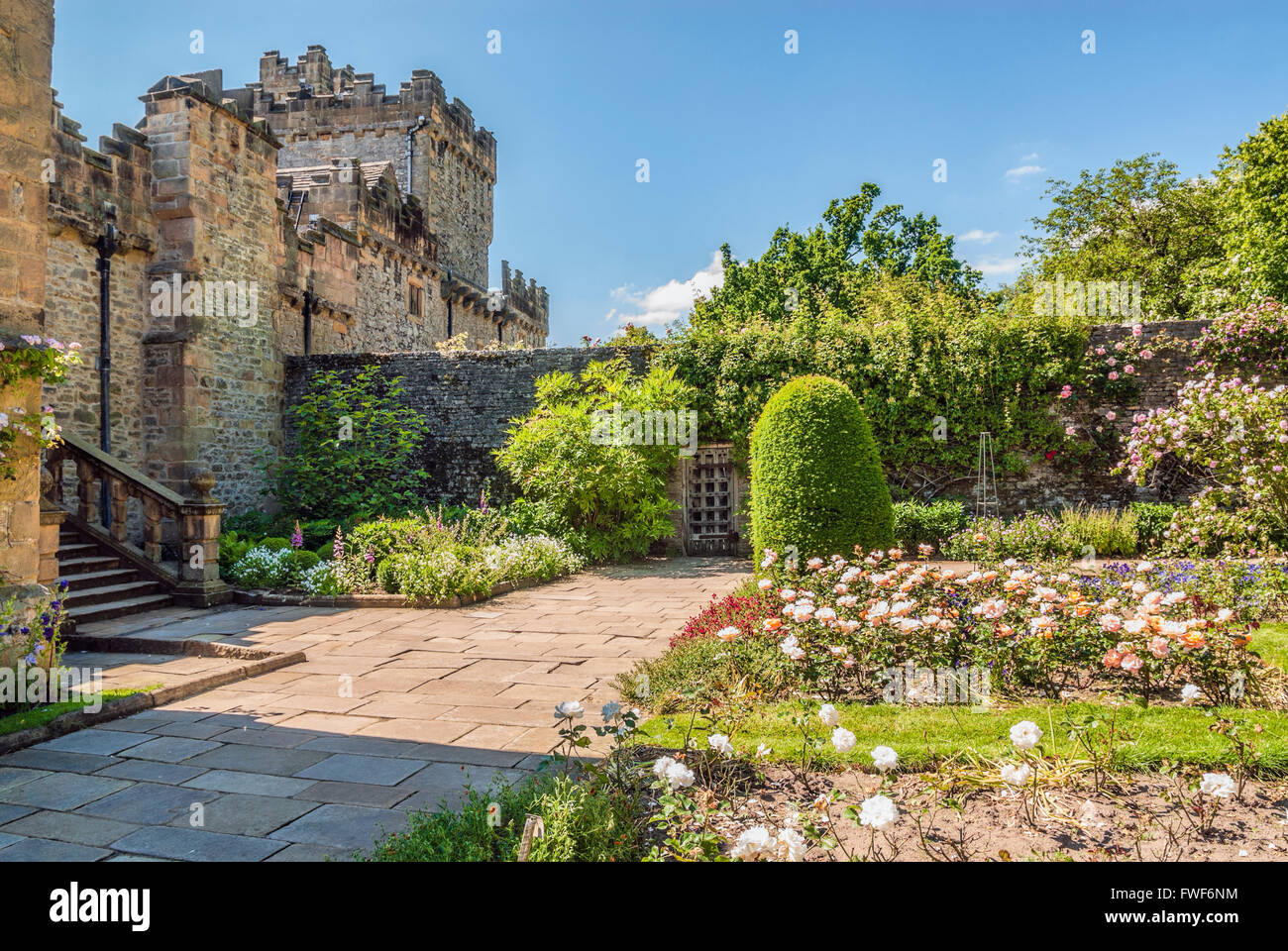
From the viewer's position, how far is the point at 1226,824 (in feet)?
8.72

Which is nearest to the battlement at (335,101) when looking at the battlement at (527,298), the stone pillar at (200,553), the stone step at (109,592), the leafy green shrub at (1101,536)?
the battlement at (527,298)

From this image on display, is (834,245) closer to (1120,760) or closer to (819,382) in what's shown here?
(819,382)

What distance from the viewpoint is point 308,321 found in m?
13.6

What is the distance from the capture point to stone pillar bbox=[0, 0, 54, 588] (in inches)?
181

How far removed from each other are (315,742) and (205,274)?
916cm

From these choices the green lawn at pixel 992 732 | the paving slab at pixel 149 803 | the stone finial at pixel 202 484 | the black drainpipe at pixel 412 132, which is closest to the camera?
the paving slab at pixel 149 803

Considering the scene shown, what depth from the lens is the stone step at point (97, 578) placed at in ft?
24.5

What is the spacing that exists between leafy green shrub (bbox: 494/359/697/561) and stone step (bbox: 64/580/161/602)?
197 inches

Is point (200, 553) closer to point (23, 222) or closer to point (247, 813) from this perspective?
point (23, 222)

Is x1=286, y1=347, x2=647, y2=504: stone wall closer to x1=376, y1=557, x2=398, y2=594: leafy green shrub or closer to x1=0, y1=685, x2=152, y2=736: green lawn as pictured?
x1=376, y1=557, x2=398, y2=594: leafy green shrub

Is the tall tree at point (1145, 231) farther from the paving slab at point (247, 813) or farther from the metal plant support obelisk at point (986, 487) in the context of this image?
the paving slab at point (247, 813)

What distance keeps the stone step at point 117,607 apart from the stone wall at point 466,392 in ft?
16.9
